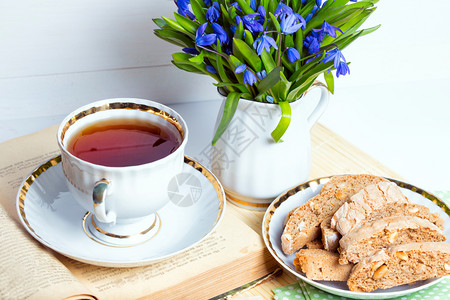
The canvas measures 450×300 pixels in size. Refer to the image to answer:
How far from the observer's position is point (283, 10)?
2.54 ft

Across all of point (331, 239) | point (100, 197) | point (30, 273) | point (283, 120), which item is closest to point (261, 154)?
point (283, 120)

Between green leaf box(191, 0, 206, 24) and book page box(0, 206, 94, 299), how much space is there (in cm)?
42

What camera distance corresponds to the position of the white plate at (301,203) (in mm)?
760

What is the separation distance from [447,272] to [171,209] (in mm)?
422

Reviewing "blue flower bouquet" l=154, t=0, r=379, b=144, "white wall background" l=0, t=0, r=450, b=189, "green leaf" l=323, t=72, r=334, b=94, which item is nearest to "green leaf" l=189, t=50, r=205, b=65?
"blue flower bouquet" l=154, t=0, r=379, b=144

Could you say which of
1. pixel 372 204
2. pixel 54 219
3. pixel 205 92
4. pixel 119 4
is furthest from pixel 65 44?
pixel 372 204

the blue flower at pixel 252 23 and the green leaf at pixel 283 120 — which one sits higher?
the blue flower at pixel 252 23

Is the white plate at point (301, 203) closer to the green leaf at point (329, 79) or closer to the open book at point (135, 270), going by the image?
the open book at point (135, 270)

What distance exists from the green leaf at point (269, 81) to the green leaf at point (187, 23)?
0.14m

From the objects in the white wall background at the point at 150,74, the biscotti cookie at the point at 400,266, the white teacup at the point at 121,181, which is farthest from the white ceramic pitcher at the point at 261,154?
the white wall background at the point at 150,74

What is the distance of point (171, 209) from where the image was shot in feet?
2.92

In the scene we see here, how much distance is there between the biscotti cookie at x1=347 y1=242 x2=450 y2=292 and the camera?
2.43ft

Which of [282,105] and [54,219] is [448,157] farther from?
[54,219]

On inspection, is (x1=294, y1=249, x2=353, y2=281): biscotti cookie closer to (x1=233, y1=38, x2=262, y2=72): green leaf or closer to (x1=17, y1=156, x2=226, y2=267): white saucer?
(x1=17, y1=156, x2=226, y2=267): white saucer
